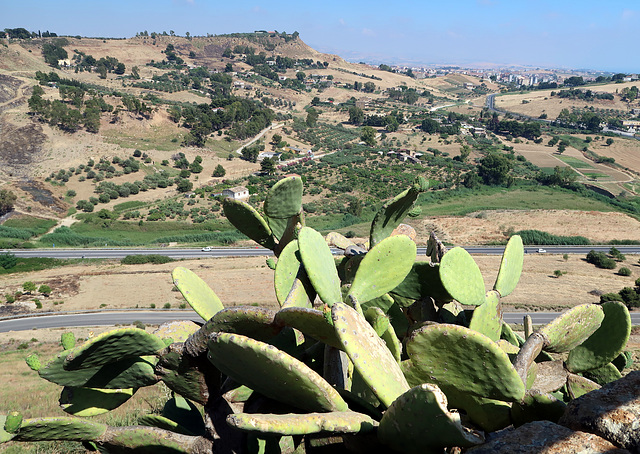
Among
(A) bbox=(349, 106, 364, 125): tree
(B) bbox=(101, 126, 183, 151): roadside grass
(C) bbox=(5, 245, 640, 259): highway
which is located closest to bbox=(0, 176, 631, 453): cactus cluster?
(C) bbox=(5, 245, 640, 259): highway

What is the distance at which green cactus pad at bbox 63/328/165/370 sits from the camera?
8.63 ft

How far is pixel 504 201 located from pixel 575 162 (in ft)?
105

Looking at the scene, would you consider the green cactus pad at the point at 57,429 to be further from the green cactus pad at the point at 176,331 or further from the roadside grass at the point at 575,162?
the roadside grass at the point at 575,162

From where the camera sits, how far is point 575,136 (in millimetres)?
89125

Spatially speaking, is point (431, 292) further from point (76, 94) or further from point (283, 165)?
point (76, 94)

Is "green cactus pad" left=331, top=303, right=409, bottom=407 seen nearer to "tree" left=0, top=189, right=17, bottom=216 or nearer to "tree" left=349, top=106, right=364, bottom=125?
"tree" left=0, top=189, right=17, bottom=216

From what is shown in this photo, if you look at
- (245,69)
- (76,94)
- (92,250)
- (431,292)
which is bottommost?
(92,250)

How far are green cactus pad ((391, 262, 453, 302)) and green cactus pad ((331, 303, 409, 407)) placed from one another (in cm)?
189

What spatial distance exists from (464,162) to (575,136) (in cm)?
4055

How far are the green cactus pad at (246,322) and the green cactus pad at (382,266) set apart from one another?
2.97ft

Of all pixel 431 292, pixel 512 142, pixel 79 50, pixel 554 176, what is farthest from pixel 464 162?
pixel 79 50

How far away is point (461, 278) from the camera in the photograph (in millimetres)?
3740

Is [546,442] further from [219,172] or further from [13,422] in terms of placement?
[219,172]

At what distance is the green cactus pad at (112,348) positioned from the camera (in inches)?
104
